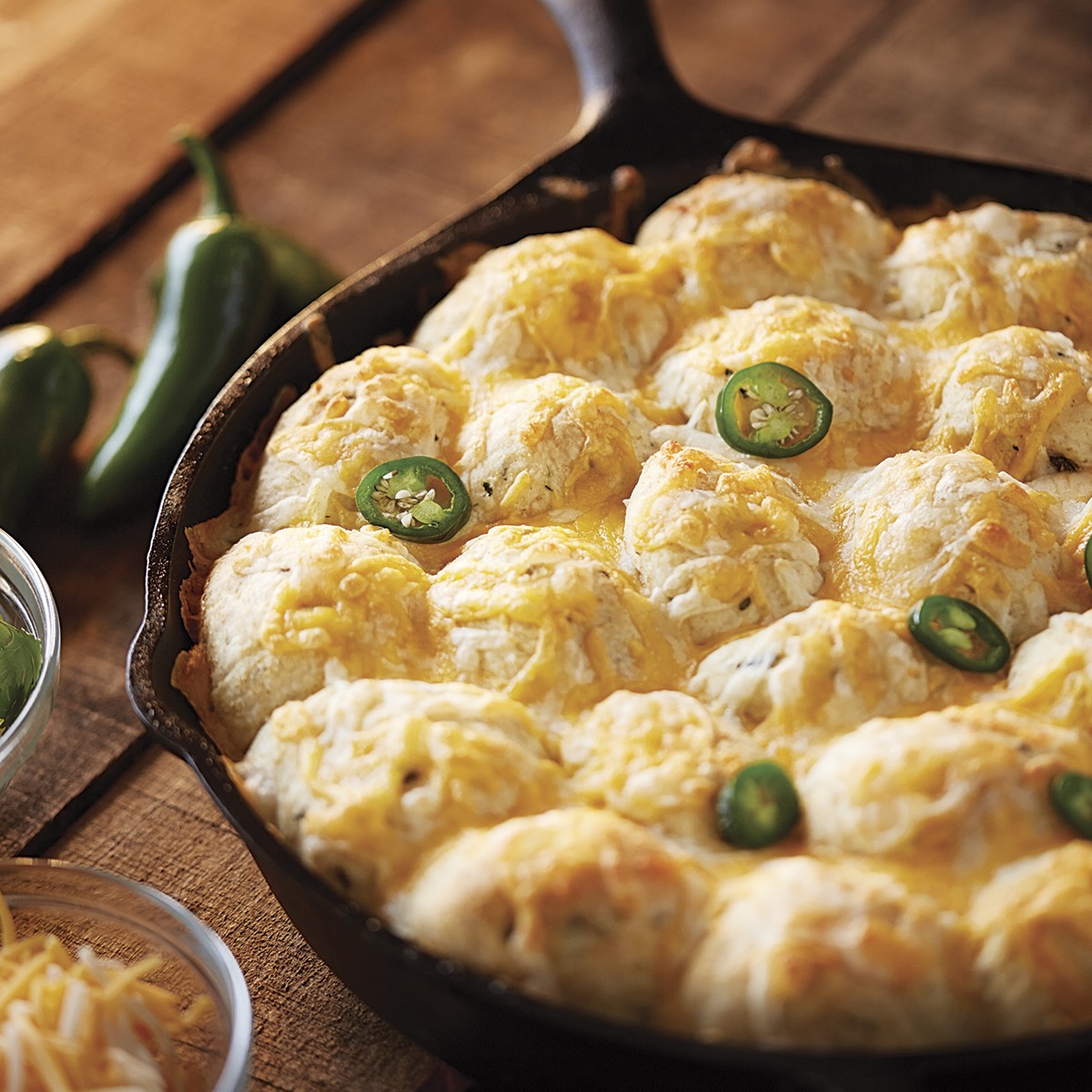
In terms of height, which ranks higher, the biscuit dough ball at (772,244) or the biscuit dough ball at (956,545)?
the biscuit dough ball at (772,244)

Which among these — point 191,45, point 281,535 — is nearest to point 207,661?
point 281,535

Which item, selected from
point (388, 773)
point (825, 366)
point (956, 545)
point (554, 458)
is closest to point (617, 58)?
point (825, 366)

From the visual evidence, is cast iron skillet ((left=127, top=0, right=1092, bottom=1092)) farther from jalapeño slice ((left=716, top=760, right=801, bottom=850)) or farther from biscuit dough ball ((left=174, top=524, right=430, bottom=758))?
jalapeño slice ((left=716, top=760, right=801, bottom=850))

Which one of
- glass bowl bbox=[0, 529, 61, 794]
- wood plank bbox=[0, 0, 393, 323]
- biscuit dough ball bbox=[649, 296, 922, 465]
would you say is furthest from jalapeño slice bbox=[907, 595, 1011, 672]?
wood plank bbox=[0, 0, 393, 323]

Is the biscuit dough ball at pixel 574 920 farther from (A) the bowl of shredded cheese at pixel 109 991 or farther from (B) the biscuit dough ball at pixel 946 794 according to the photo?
(A) the bowl of shredded cheese at pixel 109 991

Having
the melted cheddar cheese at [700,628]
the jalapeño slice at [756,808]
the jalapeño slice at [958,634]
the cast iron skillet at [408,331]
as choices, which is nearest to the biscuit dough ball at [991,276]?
the melted cheddar cheese at [700,628]
